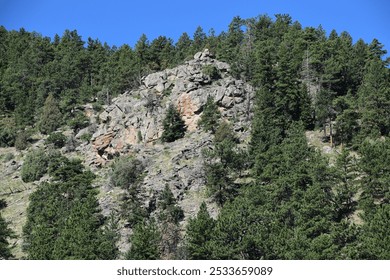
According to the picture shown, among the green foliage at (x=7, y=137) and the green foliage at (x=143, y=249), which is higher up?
the green foliage at (x=7, y=137)

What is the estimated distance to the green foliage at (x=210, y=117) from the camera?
79562 mm

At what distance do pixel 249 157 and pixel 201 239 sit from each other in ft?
77.5

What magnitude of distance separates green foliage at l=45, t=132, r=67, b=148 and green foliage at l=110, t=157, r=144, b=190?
1027 inches

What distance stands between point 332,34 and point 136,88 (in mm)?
41937

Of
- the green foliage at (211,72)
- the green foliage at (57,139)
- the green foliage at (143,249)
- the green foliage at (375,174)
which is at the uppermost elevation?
the green foliage at (211,72)

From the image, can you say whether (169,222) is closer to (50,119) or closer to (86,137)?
(86,137)

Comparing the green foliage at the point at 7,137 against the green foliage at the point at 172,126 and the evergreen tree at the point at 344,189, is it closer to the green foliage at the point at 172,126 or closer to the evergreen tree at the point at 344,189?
the green foliage at the point at 172,126

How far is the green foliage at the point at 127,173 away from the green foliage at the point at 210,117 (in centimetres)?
1259

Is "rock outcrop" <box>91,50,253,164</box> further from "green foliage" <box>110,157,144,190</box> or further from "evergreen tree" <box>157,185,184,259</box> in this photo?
"evergreen tree" <box>157,185,184,259</box>

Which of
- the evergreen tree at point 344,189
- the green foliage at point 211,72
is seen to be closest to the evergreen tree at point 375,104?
the evergreen tree at point 344,189

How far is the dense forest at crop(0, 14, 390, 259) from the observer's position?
44312 mm

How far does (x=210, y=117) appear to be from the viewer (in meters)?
79.9

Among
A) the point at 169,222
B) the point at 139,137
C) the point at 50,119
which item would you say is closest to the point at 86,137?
the point at 50,119
